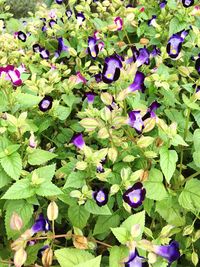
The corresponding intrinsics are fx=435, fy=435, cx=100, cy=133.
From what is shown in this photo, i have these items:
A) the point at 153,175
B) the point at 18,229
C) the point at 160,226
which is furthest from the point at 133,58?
the point at 18,229

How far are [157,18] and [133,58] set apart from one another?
605mm

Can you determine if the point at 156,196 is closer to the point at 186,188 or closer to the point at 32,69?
the point at 186,188

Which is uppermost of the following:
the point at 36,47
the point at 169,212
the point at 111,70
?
the point at 111,70

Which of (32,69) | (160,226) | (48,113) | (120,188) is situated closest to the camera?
(120,188)

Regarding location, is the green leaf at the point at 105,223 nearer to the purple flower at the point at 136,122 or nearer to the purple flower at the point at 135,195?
the purple flower at the point at 135,195

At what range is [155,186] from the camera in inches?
52.4

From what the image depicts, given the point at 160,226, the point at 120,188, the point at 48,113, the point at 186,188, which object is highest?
the point at 48,113

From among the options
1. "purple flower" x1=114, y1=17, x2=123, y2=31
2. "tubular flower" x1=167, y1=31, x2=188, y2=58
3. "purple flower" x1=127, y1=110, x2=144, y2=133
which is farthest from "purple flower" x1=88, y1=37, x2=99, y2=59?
"purple flower" x1=127, y1=110, x2=144, y2=133

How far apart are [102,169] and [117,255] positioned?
0.93ft

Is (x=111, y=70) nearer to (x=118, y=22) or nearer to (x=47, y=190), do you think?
(x=47, y=190)

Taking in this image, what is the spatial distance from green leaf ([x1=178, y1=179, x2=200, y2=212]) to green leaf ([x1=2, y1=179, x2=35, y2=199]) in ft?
A: 1.52

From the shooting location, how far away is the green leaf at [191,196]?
134 cm

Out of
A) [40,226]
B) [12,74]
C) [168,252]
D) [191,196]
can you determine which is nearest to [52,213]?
[40,226]

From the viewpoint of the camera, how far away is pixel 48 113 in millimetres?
1572
